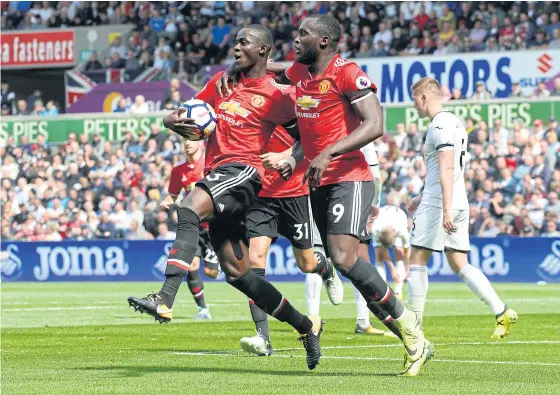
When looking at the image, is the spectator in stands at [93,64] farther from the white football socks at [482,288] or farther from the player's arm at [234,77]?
the player's arm at [234,77]

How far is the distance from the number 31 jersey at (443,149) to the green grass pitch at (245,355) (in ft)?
4.39

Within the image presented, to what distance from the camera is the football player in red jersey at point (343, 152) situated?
877cm

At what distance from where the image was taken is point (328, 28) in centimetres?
911

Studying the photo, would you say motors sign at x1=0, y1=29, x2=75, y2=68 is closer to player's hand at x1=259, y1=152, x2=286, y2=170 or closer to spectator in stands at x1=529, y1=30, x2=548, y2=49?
spectator in stands at x1=529, y1=30, x2=548, y2=49

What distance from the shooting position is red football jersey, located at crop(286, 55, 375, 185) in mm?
9000

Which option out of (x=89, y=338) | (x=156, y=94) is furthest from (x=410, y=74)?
(x=89, y=338)

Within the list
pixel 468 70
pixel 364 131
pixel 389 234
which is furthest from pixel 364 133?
pixel 468 70

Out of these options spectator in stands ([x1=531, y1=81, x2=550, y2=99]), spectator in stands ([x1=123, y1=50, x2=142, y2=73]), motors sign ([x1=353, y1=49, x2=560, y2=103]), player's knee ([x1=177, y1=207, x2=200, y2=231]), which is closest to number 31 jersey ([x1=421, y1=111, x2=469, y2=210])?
player's knee ([x1=177, y1=207, x2=200, y2=231])

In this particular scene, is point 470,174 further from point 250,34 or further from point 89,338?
point 250,34

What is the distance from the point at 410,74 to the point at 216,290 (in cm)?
865

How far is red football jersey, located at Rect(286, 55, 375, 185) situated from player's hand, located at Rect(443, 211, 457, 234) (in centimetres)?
173

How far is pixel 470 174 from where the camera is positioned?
25281 millimetres

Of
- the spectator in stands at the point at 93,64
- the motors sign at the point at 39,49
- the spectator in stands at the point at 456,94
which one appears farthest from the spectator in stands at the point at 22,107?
the spectator in stands at the point at 456,94

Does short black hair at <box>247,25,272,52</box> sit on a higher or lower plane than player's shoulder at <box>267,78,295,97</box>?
higher
